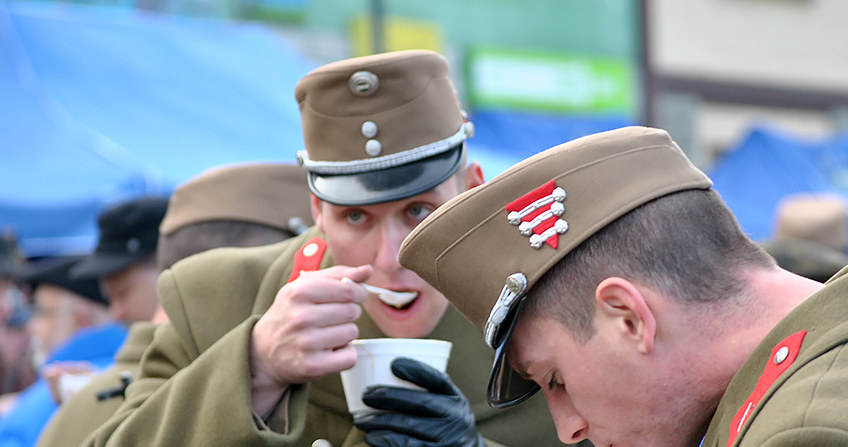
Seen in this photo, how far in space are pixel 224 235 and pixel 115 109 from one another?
13.4 ft

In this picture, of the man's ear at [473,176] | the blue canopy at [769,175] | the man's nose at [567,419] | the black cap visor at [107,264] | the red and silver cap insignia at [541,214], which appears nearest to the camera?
the red and silver cap insignia at [541,214]

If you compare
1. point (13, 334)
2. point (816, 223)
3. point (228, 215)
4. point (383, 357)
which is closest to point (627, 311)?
point (383, 357)

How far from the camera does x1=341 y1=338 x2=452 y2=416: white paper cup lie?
2230 millimetres

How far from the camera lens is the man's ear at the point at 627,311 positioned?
169 cm

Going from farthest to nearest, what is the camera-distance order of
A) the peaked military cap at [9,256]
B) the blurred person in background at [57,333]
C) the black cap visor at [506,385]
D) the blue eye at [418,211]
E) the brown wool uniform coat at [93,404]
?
the peaked military cap at [9,256], the blurred person in background at [57,333], the brown wool uniform coat at [93,404], the blue eye at [418,211], the black cap visor at [506,385]

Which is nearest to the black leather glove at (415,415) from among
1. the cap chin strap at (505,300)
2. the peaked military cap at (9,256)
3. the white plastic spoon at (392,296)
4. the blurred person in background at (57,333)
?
the white plastic spoon at (392,296)

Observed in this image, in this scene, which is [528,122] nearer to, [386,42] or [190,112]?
[386,42]

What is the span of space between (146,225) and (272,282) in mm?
1951

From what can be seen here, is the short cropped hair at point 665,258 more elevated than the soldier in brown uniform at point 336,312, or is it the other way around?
the short cropped hair at point 665,258

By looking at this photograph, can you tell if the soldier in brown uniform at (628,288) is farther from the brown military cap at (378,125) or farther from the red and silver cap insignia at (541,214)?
the brown military cap at (378,125)

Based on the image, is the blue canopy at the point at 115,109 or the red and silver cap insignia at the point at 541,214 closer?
the red and silver cap insignia at the point at 541,214

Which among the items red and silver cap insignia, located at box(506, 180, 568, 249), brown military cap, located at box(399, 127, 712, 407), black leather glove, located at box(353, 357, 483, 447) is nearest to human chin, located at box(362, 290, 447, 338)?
black leather glove, located at box(353, 357, 483, 447)

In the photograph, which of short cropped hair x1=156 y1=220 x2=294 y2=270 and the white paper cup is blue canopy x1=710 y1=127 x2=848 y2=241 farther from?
the white paper cup

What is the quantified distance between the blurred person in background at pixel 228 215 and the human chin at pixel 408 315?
1.05m
